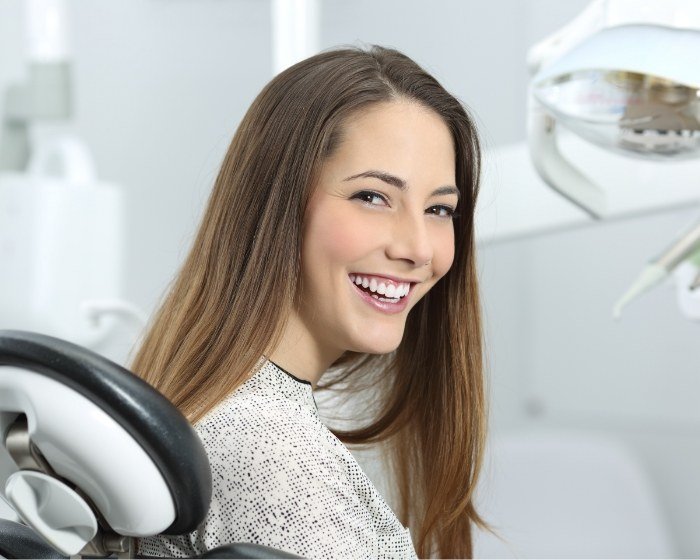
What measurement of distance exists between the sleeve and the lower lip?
170 millimetres

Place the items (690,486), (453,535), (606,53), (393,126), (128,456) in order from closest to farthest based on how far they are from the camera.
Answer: (128,456), (606,53), (393,126), (453,535), (690,486)

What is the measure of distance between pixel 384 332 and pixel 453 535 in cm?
30

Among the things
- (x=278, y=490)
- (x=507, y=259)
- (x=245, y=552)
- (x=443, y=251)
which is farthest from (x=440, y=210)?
(x=507, y=259)

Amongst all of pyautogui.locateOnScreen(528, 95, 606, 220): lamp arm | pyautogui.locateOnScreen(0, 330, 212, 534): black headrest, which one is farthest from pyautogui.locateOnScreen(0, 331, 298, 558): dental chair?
pyautogui.locateOnScreen(528, 95, 606, 220): lamp arm

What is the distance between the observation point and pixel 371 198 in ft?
2.77

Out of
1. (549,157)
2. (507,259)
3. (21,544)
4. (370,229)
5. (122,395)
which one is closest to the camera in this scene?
(122,395)

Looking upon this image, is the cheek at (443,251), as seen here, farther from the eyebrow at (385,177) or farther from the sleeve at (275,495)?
the sleeve at (275,495)

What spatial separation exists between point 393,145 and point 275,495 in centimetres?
33

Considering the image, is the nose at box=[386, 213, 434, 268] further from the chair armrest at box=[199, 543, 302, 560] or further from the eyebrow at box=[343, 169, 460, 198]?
the chair armrest at box=[199, 543, 302, 560]

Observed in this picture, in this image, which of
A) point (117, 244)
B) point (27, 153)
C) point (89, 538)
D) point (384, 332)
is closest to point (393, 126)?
point (384, 332)

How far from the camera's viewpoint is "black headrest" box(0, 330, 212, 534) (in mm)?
462

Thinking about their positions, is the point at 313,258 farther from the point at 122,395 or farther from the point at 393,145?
the point at 122,395

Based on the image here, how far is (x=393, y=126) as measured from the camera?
862mm

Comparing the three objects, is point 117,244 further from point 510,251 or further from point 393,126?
point 510,251
